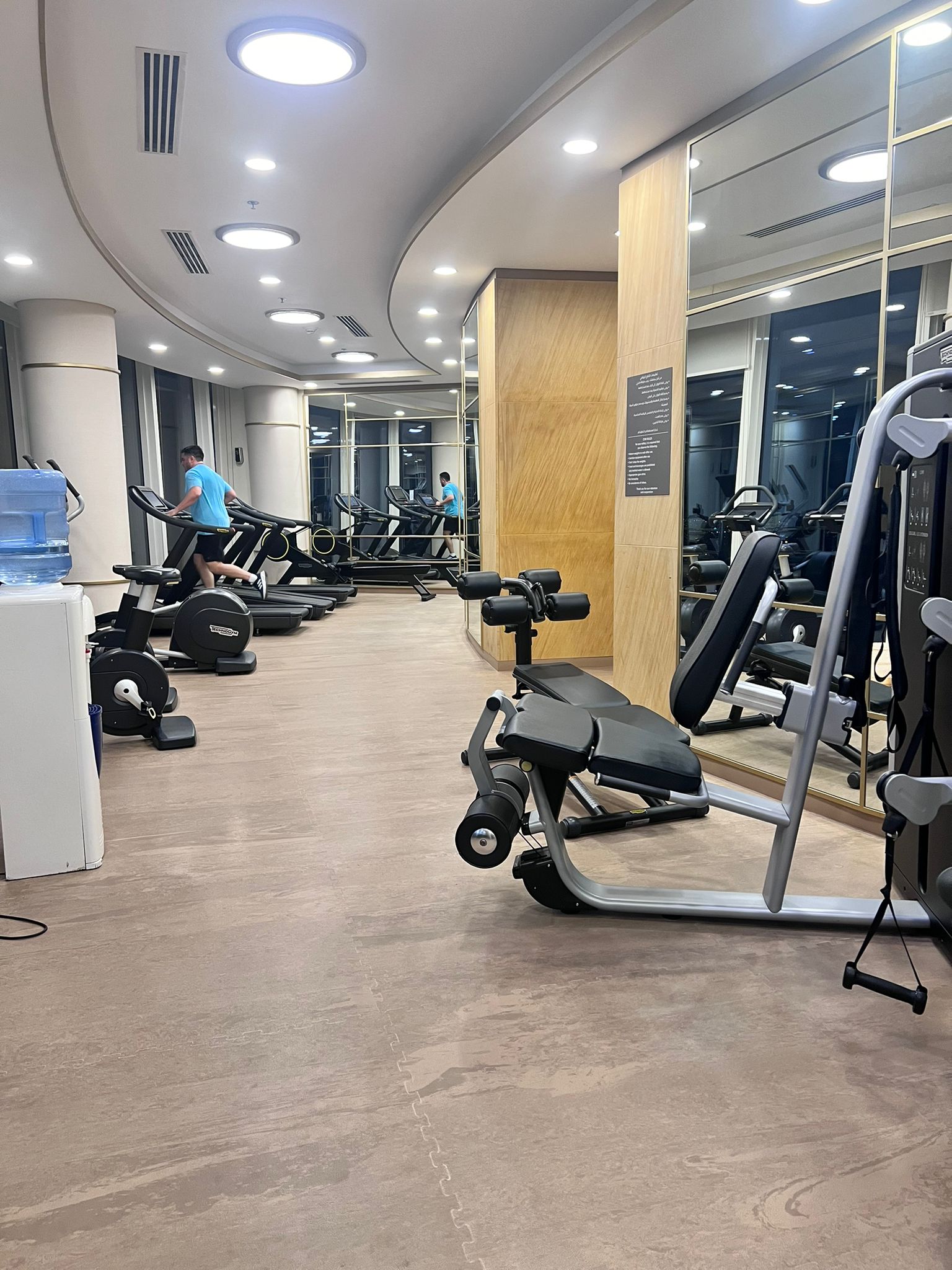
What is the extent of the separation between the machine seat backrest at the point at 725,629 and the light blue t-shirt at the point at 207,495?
5.79 meters

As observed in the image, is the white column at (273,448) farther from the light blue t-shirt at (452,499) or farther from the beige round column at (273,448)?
the light blue t-shirt at (452,499)

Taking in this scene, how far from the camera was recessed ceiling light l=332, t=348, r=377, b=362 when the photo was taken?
36.7 ft

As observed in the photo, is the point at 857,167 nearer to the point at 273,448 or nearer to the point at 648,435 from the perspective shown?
the point at 648,435

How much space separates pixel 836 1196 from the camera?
1.46 metres

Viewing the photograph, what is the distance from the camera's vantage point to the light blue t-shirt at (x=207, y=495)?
7.30 metres

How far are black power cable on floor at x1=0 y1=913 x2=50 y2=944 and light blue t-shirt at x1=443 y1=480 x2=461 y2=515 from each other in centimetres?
1019

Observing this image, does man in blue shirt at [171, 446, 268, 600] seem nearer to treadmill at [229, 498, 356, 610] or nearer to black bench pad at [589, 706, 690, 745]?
treadmill at [229, 498, 356, 610]

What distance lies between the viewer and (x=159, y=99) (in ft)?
13.4

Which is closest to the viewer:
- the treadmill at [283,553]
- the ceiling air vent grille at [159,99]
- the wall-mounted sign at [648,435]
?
the ceiling air vent grille at [159,99]

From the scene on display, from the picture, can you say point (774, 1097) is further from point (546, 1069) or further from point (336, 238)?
point (336, 238)

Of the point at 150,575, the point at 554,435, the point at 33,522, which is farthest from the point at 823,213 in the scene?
the point at 33,522

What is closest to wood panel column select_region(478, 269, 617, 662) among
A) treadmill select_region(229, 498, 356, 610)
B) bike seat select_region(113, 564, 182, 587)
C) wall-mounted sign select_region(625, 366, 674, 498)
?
wall-mounted sign select_region(625, 366, 674, 498)

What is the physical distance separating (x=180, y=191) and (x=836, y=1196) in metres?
5.94

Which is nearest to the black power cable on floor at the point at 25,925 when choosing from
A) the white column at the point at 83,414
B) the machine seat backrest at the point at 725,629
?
the machine seat backrest at the point at 725,629
